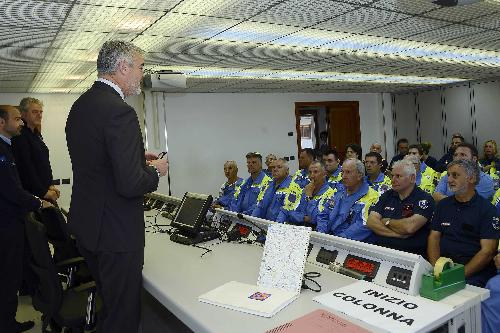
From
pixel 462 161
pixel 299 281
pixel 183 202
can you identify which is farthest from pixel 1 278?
pixel 462 161

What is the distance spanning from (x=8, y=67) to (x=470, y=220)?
187 inches

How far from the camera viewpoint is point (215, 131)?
27.1ft

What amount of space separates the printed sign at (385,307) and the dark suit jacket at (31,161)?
303cm

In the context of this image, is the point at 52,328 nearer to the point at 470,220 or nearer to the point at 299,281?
the point at 299,281

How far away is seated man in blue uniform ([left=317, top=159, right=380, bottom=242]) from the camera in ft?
10.3

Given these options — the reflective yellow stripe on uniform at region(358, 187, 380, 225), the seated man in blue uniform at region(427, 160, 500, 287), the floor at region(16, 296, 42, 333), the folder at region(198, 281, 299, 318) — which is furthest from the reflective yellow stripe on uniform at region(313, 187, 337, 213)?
the floor at region(16, 296, 42, 333)

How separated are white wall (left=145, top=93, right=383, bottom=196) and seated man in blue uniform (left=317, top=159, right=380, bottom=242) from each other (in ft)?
15.3

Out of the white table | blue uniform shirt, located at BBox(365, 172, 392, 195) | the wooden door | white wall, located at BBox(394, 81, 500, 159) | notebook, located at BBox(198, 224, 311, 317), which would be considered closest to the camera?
the white table

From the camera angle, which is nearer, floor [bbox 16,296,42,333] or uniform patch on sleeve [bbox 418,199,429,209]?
uniform patch on sleeve [bbox 418,199,429,209]

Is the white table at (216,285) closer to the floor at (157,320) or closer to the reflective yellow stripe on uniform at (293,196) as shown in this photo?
the floor at (157,320)

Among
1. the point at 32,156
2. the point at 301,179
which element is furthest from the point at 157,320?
the point at 301,179

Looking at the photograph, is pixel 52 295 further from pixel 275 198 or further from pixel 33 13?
pixel 275 198

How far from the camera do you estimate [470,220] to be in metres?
2.45

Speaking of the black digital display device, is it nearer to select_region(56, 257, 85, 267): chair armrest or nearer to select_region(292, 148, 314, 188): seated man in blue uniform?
select_region(56, 257, 85, 267): chair armrest
